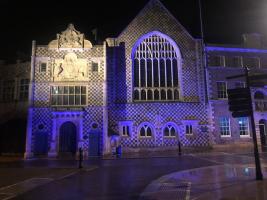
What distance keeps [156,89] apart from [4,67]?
59.9 ft

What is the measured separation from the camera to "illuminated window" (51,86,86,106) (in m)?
27.7

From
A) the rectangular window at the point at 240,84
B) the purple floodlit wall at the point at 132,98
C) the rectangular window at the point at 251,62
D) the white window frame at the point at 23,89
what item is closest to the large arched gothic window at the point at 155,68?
the purple floodlit wall at the point at 132,98

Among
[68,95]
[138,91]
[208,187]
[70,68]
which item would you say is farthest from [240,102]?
[70,68]

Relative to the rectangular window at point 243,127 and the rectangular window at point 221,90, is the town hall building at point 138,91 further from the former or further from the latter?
the rectangular window at point 243,127

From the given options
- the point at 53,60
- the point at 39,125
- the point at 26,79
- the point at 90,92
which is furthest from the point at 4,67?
the point at 90,92

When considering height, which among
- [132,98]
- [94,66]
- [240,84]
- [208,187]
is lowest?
[208,187]

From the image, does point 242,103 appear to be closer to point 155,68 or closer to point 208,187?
point 208,187

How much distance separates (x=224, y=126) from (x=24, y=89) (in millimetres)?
23616

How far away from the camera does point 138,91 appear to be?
3025cm

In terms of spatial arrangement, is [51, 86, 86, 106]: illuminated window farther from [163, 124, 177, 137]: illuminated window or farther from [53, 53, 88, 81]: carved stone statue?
[163, 124, 177, 137]: illuminated window

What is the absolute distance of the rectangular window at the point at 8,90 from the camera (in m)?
30.5

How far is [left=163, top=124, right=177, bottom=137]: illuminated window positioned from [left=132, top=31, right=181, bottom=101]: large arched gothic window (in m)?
3.27

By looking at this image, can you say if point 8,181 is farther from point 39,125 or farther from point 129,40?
point 129,40

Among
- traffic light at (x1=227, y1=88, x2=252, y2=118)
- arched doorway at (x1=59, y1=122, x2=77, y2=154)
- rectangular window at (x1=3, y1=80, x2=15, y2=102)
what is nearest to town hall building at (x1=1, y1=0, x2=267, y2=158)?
arched doorway at (x1=59, y1=122, x2=77, y2=154)
